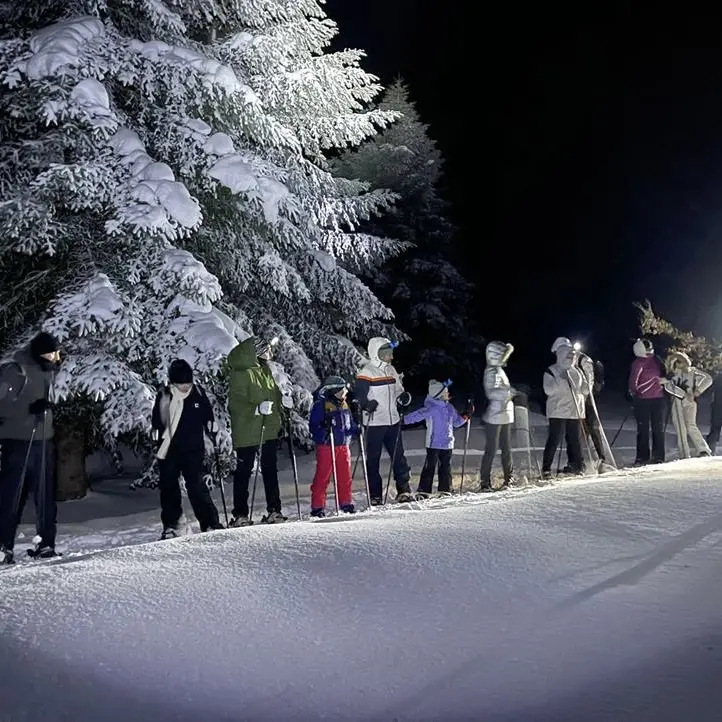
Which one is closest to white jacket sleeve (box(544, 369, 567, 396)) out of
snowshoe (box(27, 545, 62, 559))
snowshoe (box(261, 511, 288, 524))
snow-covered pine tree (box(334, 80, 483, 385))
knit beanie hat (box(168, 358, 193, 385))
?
snowshoe (box(261, 511, 288, 524))

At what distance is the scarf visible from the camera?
784 cm

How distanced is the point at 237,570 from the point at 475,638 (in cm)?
158

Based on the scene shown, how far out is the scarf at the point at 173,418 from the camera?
7844 millimetres

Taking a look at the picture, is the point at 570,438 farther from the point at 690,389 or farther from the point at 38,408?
the point at 38,408

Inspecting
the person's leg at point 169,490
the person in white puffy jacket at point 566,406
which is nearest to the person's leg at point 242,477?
the person's leg at point 169,490

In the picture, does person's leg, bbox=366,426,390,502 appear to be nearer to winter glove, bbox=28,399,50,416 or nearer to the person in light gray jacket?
the person in light gray jacket

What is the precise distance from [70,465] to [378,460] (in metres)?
4.42

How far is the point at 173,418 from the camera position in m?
7.87

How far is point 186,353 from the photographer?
927 cm

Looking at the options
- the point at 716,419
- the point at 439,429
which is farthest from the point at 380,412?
the point at 716,419

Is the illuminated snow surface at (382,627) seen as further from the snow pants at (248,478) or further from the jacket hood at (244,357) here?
the jacket hood at (244,357)

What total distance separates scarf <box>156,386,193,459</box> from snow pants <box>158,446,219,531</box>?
0.07 metres

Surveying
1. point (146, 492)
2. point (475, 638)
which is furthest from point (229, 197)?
point (475, 638)

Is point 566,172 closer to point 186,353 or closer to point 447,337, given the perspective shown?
point 447,337
